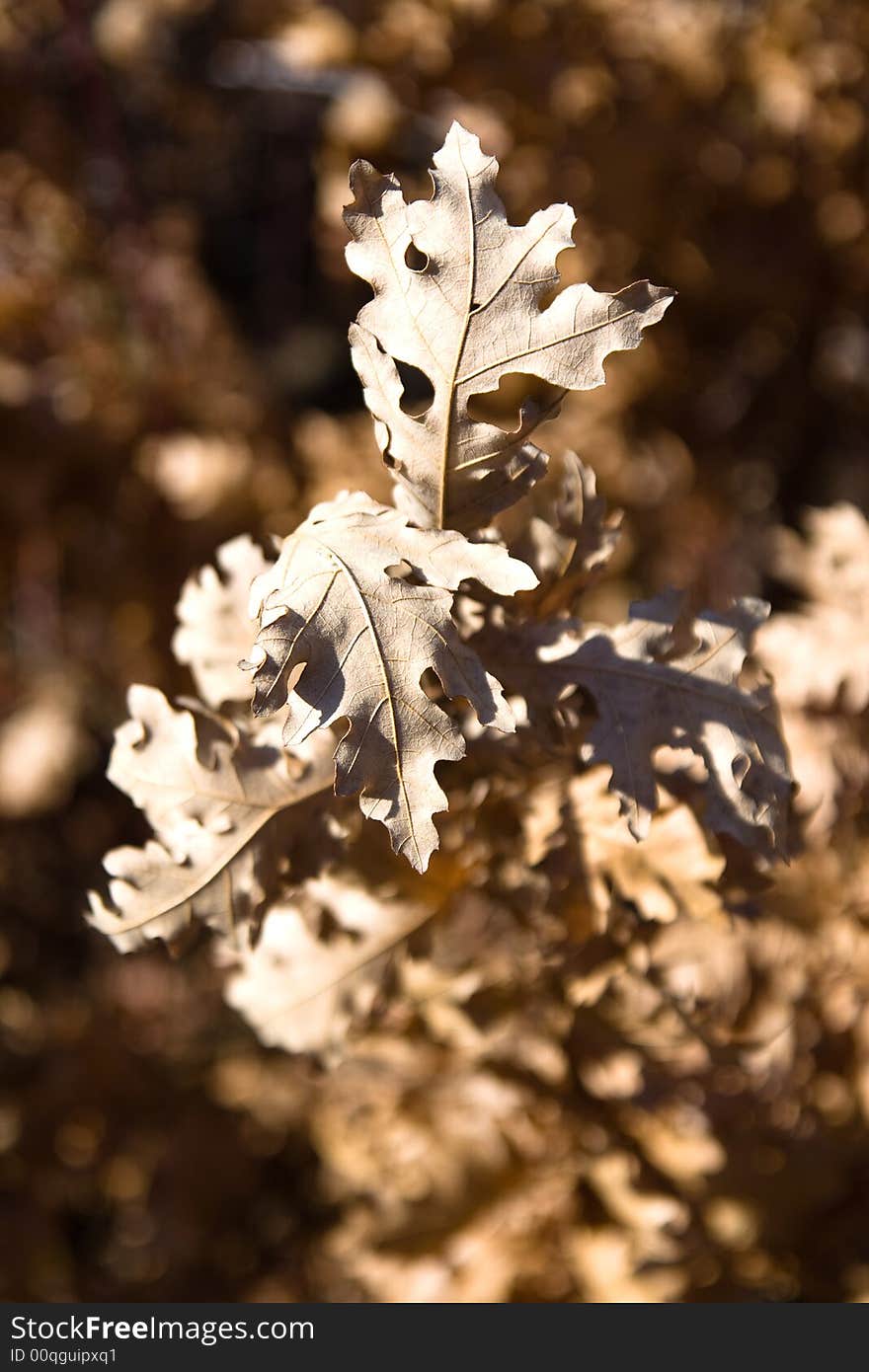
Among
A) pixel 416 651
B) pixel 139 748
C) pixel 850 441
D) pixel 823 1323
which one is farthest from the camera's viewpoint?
pixel 850 441

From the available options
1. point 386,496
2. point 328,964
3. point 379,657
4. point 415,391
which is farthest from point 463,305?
point 415,391

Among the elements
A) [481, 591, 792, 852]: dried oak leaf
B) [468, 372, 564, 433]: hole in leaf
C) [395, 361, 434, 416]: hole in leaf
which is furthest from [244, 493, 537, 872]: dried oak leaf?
[395, 361, 434, 416]: hole in leaf

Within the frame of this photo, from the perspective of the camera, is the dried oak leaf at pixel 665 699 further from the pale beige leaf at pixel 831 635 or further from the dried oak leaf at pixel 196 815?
the pale beige leaf at pixel 831 635

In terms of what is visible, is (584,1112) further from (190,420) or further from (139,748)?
(190,420)

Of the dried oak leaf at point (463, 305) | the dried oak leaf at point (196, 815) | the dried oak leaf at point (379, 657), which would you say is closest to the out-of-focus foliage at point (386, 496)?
the dried oak leaf at point (196, 815)

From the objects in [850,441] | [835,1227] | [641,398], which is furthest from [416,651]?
[850,441]

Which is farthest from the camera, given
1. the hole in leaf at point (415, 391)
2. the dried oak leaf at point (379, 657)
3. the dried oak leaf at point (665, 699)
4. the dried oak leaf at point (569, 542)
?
the hole in leaf at point (415, 391)
